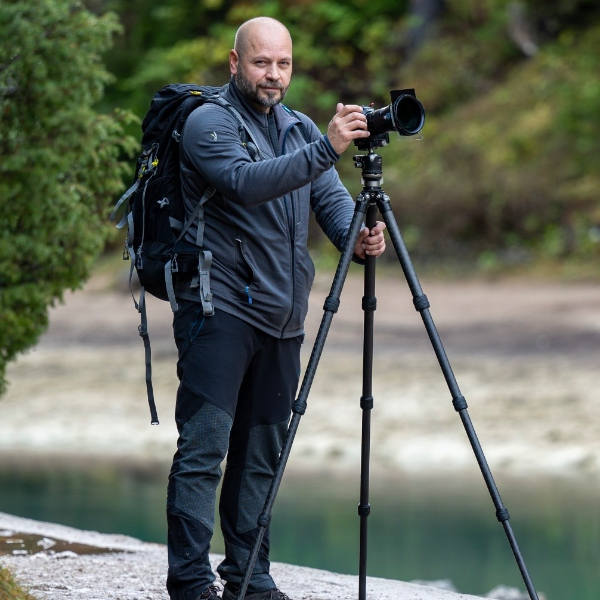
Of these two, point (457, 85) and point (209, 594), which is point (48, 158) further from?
point (457, 85)

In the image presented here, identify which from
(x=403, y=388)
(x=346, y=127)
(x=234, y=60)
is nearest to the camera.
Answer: (x=346, y=127)

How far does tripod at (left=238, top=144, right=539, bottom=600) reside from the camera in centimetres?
315

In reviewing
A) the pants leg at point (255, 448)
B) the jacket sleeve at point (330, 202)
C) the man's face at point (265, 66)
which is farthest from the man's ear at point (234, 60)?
the pants leg at point (255, 448)

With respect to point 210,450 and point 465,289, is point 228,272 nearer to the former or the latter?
point 210,450

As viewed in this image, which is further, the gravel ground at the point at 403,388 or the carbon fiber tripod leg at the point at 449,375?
the gravel ground at the point at 403,388

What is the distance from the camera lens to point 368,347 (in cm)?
341

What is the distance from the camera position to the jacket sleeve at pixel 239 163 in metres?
3.06

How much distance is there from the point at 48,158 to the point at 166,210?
2292 millimetres

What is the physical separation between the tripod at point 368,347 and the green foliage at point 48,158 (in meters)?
2.47

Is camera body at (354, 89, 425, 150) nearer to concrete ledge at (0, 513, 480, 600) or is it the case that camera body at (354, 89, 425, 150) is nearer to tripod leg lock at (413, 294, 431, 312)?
tripod leg lock at (413, 294, 431, 312)

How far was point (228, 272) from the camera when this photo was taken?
3.24 m

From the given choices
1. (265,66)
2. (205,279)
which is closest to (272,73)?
(265,66)

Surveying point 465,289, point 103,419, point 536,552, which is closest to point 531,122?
point 465,289

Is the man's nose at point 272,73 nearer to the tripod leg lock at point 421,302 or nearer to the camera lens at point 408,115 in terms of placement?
the camera lens at point 408,115
